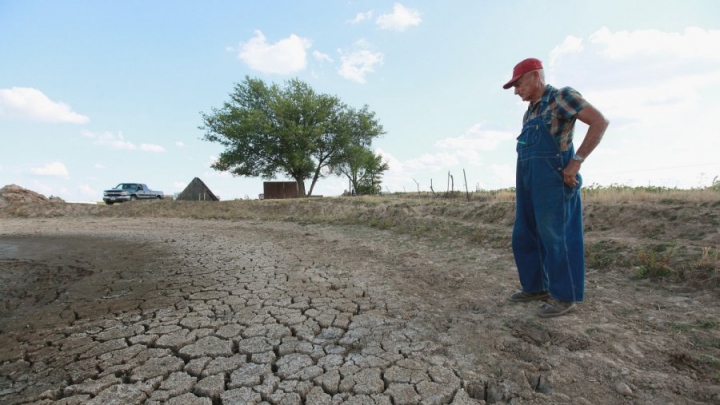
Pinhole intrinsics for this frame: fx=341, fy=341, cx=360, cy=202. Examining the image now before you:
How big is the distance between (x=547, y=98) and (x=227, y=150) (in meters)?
24.5

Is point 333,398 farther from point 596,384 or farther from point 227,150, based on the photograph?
point 227,150

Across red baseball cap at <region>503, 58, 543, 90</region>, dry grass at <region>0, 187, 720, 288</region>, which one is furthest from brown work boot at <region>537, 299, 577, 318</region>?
red baseball cap at <region>503, 58, 543, 90</region>

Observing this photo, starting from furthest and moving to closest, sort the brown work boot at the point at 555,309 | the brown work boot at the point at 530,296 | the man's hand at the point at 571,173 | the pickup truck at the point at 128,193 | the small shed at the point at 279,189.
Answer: the small shed at the point at 279,189, the pickup truck at the point at 128,193, the brown work boot at the point at 530,296, the brown work boot at the point at 555,309, the man's hand at the point at 571,173

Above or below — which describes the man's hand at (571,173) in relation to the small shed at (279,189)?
below

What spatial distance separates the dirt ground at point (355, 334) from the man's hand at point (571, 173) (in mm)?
1093

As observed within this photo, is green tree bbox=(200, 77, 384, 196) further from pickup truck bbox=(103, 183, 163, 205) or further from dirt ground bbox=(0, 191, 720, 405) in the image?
dirt ground bbox=(0, 191, 720, 405)

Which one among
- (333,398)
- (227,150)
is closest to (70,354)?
(333,398)

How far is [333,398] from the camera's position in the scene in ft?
6.12

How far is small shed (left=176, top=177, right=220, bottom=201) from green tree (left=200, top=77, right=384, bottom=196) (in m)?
3.42

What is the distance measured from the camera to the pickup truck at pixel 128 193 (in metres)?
20.1

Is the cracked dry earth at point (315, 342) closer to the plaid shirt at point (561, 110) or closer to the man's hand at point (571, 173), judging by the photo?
the man's hand at point (571, 173)

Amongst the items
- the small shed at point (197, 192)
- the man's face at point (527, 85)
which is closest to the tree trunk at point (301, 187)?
the small shed at point (197, 192)

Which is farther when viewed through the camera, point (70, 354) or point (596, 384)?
point (70, 354)

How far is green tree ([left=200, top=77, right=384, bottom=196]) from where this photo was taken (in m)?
23.4
